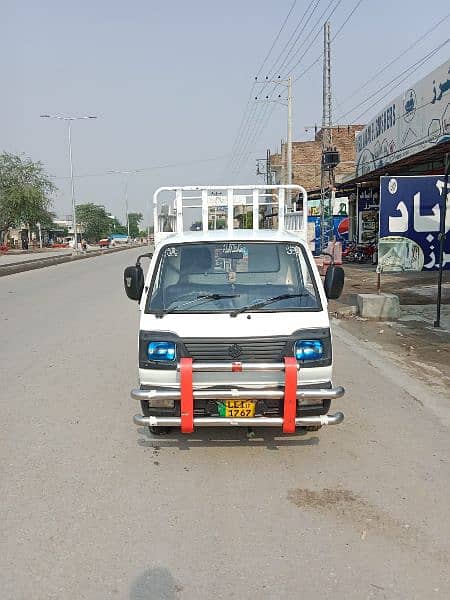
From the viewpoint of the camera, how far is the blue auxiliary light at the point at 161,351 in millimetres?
4141

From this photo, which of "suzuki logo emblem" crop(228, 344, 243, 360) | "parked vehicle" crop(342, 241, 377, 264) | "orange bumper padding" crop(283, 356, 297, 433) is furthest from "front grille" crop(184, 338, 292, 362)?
"parked vehicle" crop(342, 241, 377, 264)

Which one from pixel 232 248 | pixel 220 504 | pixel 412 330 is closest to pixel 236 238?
pixel 232 248

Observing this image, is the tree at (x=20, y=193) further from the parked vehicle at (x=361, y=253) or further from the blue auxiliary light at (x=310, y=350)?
the blue auxiliary light at (x=310, y=350)

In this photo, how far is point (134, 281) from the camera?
502 centimetres

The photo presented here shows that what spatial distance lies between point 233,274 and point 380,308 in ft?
22.9

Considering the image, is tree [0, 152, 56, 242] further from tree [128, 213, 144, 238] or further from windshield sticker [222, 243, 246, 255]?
tree [128, 213, 144, 238]

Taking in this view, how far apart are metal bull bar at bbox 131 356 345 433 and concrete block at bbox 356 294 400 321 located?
7.24m

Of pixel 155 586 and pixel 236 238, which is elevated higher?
pixel 236 238

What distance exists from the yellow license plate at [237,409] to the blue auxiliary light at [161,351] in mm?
549

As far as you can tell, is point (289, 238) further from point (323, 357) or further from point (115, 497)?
point (115, 497)

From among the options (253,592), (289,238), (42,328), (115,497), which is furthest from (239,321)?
(42,328)

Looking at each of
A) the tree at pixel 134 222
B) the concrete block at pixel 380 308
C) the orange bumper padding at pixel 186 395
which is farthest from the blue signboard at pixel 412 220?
the tree at pixel 134 222

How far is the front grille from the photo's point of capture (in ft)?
13.4

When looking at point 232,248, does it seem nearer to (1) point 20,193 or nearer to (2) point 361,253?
(2) point 361,253
